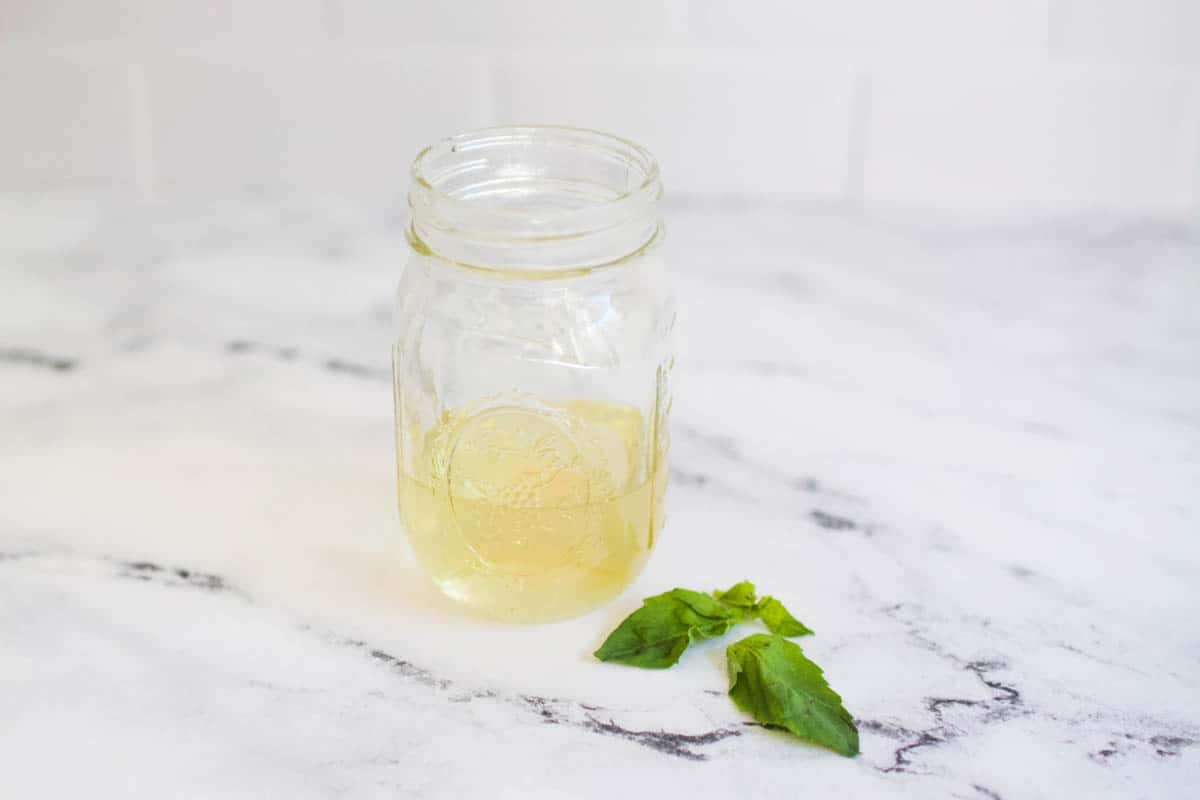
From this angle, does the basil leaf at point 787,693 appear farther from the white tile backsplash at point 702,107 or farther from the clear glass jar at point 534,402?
the white tile backsplash at point 702,107

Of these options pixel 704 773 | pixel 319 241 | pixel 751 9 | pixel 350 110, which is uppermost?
pixel 751 9

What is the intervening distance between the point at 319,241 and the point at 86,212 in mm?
267

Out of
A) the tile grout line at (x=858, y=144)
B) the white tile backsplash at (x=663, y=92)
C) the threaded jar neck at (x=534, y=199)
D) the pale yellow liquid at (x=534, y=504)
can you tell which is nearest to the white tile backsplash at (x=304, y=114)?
the white tile backsplash at (x=663, y=92)

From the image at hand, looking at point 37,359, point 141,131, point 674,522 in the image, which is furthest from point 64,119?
point 674,522

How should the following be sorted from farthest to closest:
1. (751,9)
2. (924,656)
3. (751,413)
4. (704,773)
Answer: (751,9) → (751,413) → (924,656) → (704,773)

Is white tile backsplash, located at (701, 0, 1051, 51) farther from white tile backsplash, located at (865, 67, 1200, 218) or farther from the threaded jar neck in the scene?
Answer: the threaded jar neck

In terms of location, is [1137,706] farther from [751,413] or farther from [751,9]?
[751,9]

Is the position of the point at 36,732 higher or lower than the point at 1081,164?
lower

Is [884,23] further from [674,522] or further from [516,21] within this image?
[674,522]

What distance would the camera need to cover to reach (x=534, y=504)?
861 millimetres

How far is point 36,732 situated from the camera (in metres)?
0.78

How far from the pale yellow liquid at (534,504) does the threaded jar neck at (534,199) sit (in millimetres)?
120

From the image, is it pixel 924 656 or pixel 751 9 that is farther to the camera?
pixel 751 9

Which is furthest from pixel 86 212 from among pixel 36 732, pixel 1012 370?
pixel 1012 370
